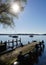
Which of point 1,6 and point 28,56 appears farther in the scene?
point 1,6


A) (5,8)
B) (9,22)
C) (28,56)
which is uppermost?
(5,8)

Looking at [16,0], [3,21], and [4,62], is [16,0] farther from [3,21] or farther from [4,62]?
[4,62]

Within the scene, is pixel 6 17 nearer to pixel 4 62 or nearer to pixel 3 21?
pixel 3 21

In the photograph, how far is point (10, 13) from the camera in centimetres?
2938

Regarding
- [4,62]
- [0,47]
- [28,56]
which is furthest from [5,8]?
[4,62]

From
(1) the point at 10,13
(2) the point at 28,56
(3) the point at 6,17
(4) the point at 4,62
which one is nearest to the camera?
(4) the point at 4,62

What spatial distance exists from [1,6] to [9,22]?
5203 mm

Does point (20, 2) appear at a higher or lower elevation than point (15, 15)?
higher

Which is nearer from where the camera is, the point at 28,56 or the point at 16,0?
the point at 28,56

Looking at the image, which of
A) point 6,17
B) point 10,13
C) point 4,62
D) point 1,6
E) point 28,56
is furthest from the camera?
point 6,17

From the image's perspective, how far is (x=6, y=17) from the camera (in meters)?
31.3

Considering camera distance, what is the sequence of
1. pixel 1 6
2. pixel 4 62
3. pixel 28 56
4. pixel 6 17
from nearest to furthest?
pixel 4 62 → pixel 28 56 → pixel 1 6 → pixel 6 17

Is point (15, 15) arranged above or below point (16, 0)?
below

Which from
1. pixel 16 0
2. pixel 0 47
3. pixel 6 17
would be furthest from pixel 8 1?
pixel 0 47
